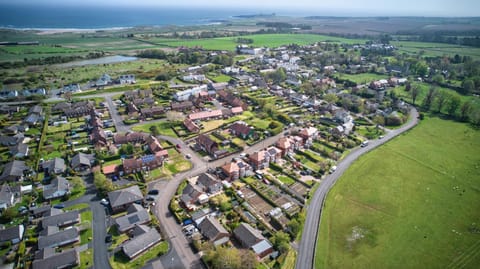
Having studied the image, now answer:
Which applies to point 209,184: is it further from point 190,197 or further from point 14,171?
point 14,171

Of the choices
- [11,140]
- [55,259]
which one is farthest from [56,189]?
[11,140]

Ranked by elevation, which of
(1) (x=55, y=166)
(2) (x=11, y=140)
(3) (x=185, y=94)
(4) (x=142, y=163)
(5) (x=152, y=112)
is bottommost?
(4) (x=142, y=163)

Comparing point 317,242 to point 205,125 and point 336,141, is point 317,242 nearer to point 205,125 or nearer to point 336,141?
point 336,141

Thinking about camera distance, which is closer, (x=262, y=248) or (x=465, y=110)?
(x=262, y=248)

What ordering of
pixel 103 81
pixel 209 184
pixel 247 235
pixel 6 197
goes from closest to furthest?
pixel 247 235
pixel 6 197
pixel 209 184
pixel 103 81

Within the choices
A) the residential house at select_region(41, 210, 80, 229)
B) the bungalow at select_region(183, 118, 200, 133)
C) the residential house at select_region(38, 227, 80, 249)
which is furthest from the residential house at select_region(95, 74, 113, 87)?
the residential house at select_region(38, 227, 80, 249)

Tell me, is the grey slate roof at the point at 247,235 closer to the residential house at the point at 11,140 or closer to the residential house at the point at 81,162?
the residential house at the point at 81,162

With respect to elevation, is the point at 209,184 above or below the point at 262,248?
above

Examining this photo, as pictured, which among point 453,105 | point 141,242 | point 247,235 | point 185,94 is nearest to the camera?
point 141,242
